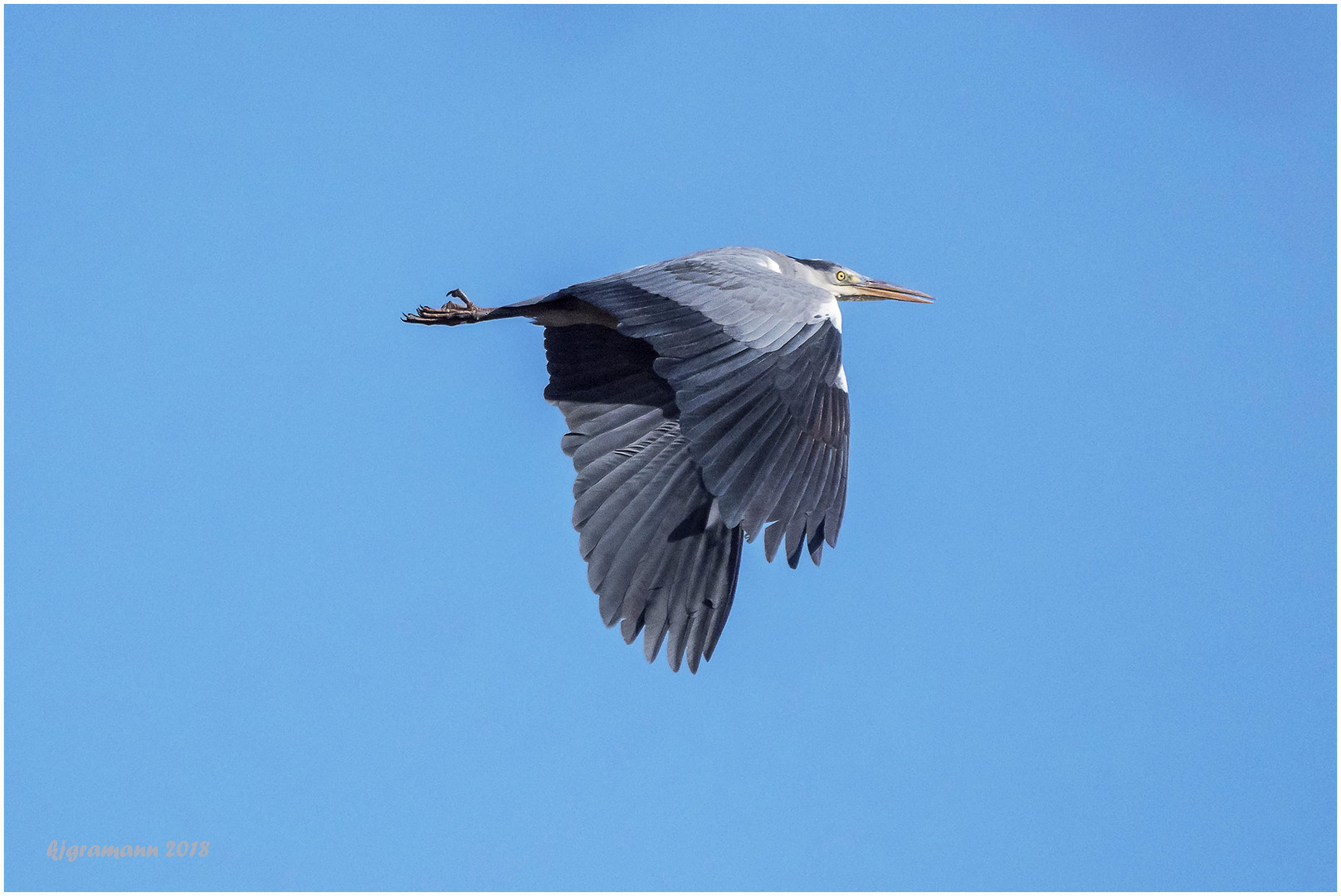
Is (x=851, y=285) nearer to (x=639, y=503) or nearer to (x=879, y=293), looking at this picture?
(x=879, y=293)

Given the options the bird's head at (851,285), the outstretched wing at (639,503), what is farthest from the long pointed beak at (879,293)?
the outstretched wing at (639,503)

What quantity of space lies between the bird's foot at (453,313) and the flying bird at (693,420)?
10mm

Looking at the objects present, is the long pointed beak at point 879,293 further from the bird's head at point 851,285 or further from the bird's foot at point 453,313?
the bird's foot at point 453,313

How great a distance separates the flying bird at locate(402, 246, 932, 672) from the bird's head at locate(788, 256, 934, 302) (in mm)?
22

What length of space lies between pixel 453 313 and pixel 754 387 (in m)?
2.72

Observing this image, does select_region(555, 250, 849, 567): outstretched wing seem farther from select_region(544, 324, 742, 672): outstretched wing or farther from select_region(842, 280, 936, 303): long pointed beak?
select_region(842, 280, 936, 303): long pointed beak

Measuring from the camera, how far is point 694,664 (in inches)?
335

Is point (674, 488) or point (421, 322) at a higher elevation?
point (421, 322)

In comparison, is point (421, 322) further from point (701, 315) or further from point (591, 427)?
point (701, 315)

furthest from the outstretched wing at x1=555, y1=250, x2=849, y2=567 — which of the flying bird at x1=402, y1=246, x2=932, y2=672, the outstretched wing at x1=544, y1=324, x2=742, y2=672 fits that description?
the outstretched wing at x1=544, y1=324, x2=742, y2=672

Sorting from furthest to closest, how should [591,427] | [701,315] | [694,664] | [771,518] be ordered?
[591,427] → [694,664] → [701,315] → [771,518]

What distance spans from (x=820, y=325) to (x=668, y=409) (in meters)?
1.59

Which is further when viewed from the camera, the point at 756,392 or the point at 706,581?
the point at 706,581

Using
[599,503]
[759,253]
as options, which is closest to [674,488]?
[599,503]
